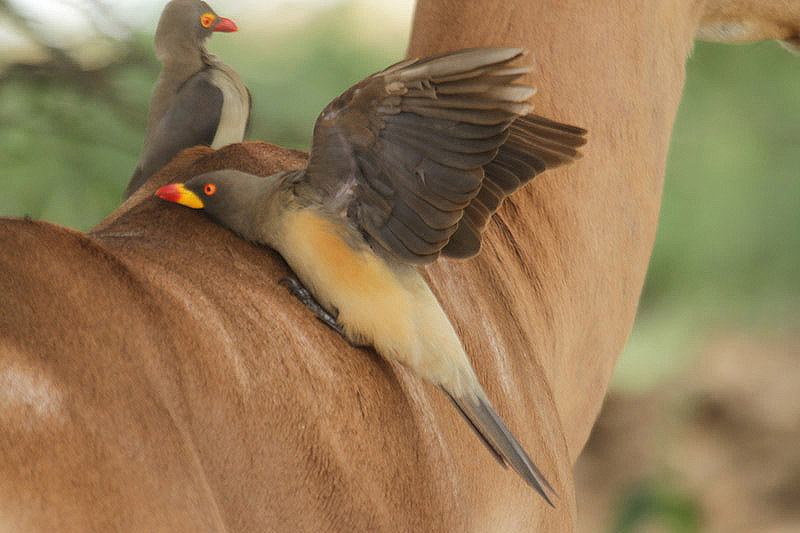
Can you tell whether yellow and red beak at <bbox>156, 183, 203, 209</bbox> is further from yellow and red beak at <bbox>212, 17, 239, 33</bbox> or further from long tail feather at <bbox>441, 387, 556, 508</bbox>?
yellow and red beak at <bbox>212, 17, 239, 33</bbox>

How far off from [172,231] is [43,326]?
0.27m

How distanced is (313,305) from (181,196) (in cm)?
15

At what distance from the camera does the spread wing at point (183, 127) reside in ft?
4.19

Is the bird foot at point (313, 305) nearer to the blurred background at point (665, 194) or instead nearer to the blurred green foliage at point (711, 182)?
the blurred background at point (665, 194)

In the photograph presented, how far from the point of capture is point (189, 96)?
132 centimetres

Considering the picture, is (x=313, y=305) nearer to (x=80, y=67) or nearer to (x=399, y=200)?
(x=399, y=200)

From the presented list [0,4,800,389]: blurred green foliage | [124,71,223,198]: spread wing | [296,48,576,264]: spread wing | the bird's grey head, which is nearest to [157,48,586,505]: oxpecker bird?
[296,48,576,264]: spread wing

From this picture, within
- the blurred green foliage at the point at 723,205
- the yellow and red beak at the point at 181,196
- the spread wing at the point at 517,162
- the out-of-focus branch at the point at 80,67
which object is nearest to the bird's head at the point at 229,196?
the yellow and red beak at the point at 181,196

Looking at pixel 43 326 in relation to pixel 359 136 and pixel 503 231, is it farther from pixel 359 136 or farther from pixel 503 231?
pixel 503 231

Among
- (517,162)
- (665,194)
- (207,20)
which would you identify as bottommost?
(665,194)

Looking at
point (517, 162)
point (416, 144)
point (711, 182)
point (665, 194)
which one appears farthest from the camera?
point (665, 194)

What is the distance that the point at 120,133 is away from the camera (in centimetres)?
176

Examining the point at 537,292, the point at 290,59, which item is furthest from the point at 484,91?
the point at 290,59

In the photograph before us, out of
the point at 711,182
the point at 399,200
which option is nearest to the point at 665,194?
the point at 711,182
